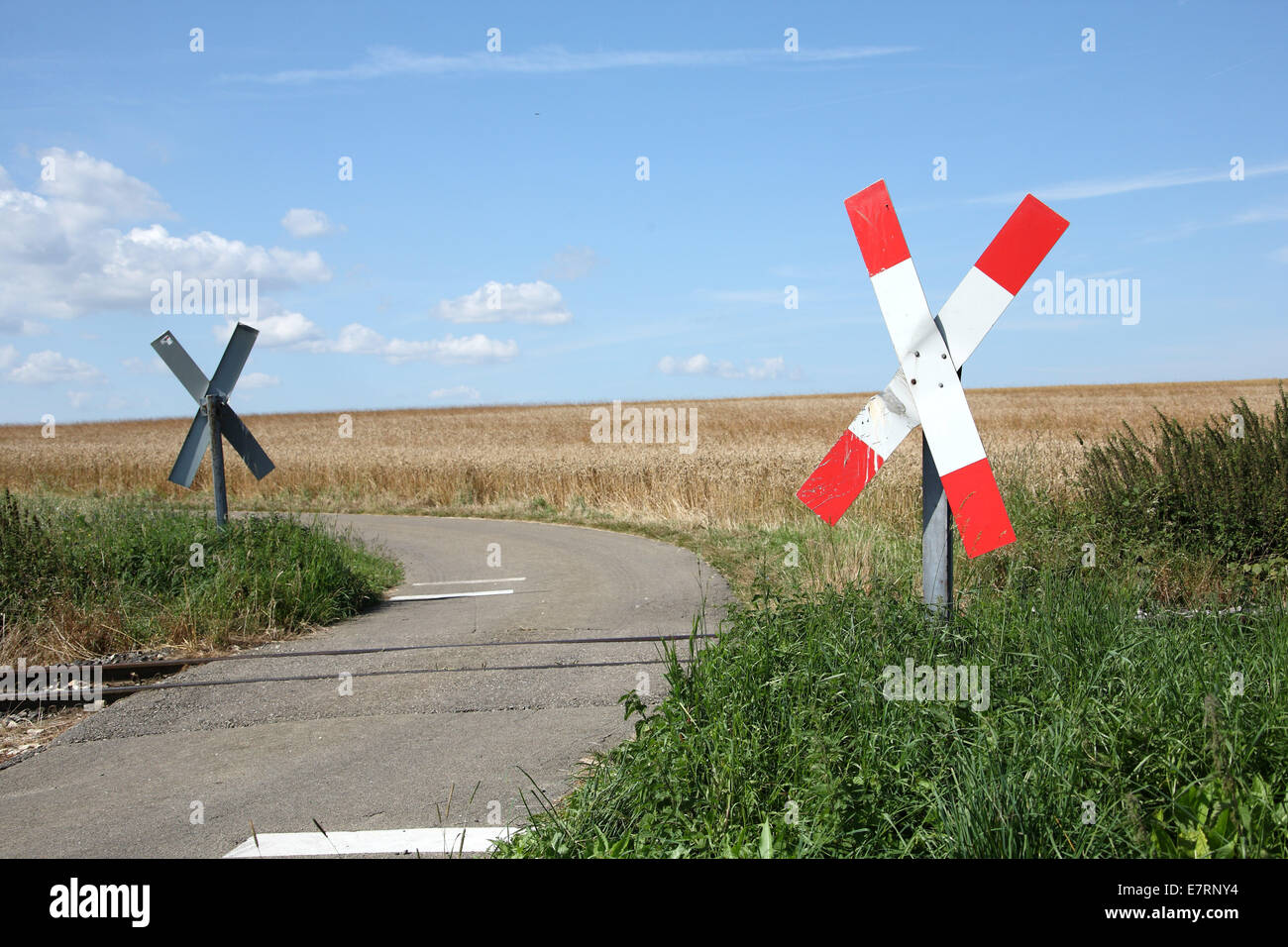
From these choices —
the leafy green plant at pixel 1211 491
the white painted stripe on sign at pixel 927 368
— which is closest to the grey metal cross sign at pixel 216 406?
the white painted stripe on sign at pixel 927 368

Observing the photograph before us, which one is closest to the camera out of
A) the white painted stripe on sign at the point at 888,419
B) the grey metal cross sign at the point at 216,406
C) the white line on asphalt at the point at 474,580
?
the white painted stripe on sign at the point at 888,419

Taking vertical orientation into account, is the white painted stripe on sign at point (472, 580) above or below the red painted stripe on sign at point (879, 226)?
below

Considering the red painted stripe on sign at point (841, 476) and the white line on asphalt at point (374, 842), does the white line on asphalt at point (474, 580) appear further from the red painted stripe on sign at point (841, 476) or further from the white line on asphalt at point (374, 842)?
the red painted stripe on sign at point (841, 476)

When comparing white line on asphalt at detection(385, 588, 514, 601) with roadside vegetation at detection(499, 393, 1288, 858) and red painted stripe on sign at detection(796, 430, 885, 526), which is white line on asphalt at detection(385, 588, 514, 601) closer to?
roadside vegetation at detection(499, 393, 1288, 858)

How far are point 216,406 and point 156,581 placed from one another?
2243 mm

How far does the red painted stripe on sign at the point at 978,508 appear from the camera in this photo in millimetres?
4047

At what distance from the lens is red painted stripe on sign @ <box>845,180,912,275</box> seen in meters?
4.40

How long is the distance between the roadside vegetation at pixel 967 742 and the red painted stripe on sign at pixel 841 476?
802 mm

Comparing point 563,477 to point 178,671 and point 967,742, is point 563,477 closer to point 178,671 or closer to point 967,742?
point 178,671

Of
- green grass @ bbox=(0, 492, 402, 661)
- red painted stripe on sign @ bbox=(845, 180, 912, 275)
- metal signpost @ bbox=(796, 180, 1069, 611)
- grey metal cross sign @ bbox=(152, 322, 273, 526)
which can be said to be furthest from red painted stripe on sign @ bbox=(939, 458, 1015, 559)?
grey metal cross sign @ bbox=(152, 322, 273, 526)

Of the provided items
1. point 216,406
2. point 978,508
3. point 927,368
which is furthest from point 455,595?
point 978,508

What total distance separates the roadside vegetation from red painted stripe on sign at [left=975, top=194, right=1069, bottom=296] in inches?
71.4

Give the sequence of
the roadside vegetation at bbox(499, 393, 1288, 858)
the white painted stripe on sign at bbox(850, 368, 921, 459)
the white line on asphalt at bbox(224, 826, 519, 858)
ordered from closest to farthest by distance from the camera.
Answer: the roadside vegetation at bbox(499, 393, 1288, 858) < the white line on asphalt at bbox(224, 826, 519, 858) < the white painted stripe on sign at bbox(850, 368, 921, 459)

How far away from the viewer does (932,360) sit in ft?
14.3
